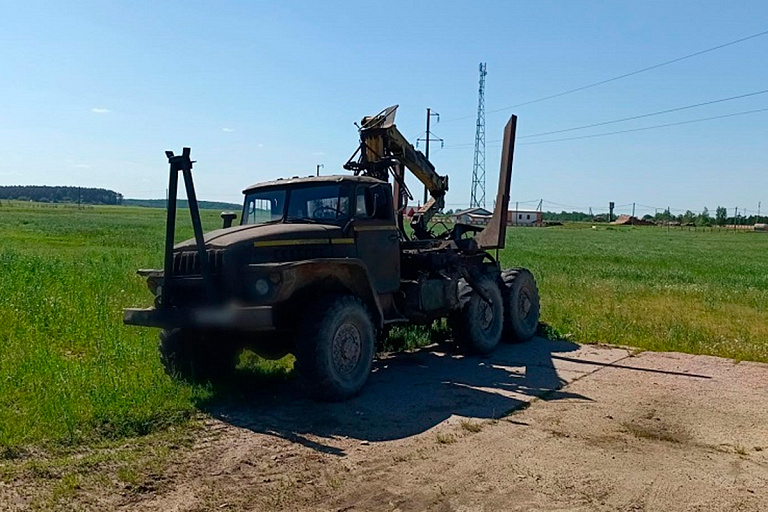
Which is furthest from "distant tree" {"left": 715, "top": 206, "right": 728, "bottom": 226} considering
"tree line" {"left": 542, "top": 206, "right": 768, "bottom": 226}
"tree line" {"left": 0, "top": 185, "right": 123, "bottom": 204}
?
"tree line" {"left": 0, "top": 185, "right": 123, "bottom": 204}

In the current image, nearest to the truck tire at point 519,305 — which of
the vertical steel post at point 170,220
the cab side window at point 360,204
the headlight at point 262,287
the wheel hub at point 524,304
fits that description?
the wheel hub at point 524,304

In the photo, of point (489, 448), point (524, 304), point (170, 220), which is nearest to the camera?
point (489, 448)

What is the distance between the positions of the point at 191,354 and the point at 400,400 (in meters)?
2.35

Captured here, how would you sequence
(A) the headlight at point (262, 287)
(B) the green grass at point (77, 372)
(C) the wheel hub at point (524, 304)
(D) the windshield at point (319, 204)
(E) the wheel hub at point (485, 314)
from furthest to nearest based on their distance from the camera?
(C) the wheel hub at point (524, 304)
(E) the wheel hub at point (485, 314)
(D) the windshield at point (319, 204)
(A) the headlight at point (262, 287)
(B) the green grass at point (77, 372)

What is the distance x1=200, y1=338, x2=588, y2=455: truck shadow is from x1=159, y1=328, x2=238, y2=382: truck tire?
62 cm

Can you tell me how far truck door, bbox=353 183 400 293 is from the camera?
8.66 meters

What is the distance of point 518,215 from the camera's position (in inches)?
4929

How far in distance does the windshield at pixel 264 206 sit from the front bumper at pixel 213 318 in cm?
191

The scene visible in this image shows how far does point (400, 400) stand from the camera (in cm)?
774

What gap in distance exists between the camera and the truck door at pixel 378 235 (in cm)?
866

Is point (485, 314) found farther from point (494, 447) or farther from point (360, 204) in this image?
point (494, 447)

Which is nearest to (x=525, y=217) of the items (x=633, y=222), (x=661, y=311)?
(x=633, y=222)

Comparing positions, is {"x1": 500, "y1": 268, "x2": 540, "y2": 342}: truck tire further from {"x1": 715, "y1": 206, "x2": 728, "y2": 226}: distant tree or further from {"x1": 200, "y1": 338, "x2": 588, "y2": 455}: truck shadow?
{"x1": 715, "y1": 206, "x2": 728, "y2": 226}: distant tree

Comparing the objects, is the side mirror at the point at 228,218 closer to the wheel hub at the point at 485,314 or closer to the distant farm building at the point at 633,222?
the wheel hub at the point at 485,314
